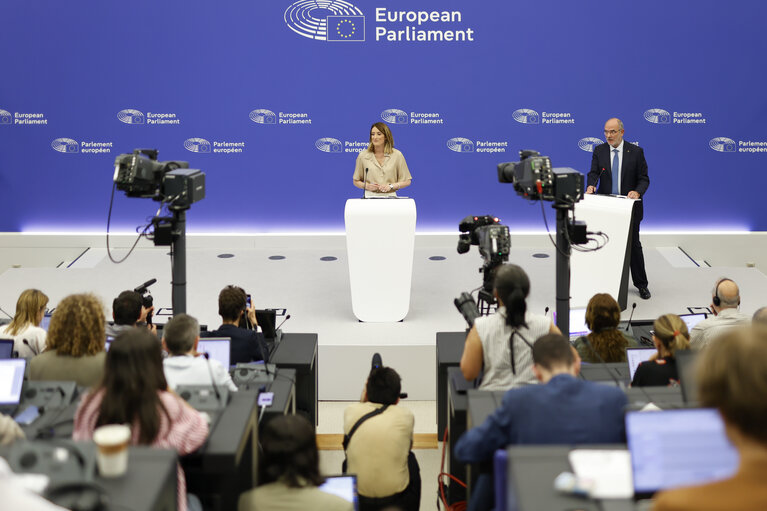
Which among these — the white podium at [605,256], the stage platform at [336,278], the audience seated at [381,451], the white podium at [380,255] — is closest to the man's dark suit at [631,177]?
the stage platform at [336,278]

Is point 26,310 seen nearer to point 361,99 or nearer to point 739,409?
point 739,409

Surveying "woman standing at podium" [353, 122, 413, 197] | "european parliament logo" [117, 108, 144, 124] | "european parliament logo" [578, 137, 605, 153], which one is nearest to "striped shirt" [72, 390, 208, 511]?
"woman standing at podium" [353, 122, 413, 197]

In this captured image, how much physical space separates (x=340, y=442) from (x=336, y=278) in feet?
9.05

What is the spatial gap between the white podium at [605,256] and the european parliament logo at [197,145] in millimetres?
4213

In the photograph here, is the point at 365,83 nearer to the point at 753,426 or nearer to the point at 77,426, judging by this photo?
the point at 77,426

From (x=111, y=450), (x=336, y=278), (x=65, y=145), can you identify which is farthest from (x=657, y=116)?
(x=111, y=450)

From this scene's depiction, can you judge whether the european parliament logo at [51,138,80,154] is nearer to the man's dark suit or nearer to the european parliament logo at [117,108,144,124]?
the european parliament logo at [117,108,144,124]

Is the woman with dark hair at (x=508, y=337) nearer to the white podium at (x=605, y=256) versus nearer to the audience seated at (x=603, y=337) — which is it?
the audience seated at (x=603, y=337)

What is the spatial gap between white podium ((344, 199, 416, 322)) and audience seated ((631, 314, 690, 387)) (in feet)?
7.94

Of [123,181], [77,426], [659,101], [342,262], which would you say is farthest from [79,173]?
[77,426]

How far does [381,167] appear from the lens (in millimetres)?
7105

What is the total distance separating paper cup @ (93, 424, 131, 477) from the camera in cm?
247

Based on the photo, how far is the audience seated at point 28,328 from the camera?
4449 millimetres

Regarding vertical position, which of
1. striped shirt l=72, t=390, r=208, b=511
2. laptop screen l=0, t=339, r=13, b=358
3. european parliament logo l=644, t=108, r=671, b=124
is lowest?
striped shirt l=72, t=390, r=208, b=511
